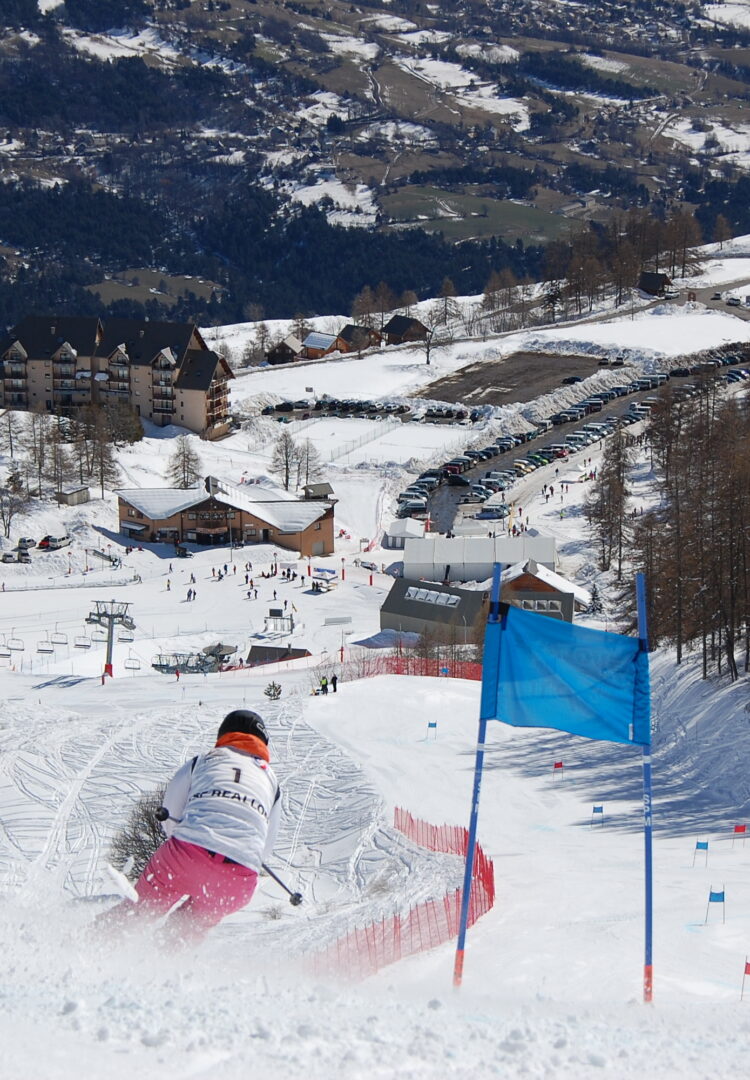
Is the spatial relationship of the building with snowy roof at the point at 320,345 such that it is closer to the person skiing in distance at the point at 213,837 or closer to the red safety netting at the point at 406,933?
the red safety netting at the point at 406,933

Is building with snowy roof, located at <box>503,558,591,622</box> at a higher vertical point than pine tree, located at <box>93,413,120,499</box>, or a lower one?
higher

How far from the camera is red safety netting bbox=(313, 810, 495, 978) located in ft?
44.0

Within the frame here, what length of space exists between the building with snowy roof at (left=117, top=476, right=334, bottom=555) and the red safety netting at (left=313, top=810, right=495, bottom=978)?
141ft

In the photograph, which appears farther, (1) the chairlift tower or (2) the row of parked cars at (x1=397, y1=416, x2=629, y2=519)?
(2) the row of parked cars at (x1=397, y1=416, x2=629, y2=519)

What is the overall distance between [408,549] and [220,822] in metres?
47.0

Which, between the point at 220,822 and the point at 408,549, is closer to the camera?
the point at 220,822

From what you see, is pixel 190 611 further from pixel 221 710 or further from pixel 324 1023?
pixel 324 1023

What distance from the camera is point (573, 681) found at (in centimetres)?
1202

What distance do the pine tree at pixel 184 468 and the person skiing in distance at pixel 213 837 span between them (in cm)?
6075

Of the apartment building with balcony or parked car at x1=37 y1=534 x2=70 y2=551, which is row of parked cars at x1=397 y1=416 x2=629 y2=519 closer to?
the apartment building with balcony

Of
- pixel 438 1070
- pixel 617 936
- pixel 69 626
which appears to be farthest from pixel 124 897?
pixel 69 626

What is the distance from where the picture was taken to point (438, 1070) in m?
9.47

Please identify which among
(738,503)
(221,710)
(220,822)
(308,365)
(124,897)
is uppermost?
(220,822)

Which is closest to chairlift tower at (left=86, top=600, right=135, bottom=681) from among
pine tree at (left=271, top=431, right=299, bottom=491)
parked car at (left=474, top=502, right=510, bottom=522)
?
parked car at (left=474, top=502, right=510, bottom=522)
